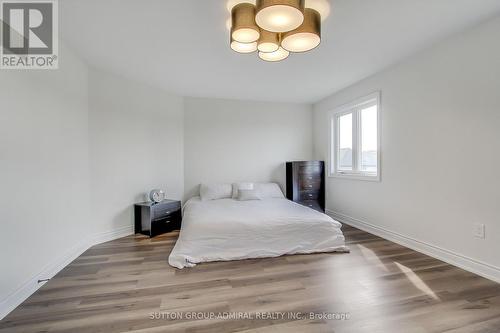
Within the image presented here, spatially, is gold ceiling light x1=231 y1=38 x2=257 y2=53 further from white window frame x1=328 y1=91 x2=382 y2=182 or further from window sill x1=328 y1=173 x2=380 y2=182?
window sill x1=328 y1=173 x2=380 y2=182

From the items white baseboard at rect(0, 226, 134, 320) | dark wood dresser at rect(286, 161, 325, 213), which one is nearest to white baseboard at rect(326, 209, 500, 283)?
dark wood dresser at rect(286, 161, 325, 213)

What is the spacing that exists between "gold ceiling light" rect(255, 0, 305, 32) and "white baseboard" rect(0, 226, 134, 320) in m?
2.64

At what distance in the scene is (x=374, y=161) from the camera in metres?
3.44

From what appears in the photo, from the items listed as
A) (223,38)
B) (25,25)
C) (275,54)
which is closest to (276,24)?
(275,54)

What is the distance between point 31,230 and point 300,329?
2.29 metres

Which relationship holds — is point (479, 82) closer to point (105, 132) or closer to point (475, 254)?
point (475, 254)

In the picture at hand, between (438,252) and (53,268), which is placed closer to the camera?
(53,268)

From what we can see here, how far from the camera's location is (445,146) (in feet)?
7.93

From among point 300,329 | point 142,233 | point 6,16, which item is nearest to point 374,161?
point 300,329

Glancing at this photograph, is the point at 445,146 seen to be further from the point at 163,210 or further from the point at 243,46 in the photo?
the point at 163,210

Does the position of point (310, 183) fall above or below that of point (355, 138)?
below

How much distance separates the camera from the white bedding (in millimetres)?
2500

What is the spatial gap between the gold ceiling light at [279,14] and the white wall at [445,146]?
1919mm

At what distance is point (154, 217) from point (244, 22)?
2.78m
